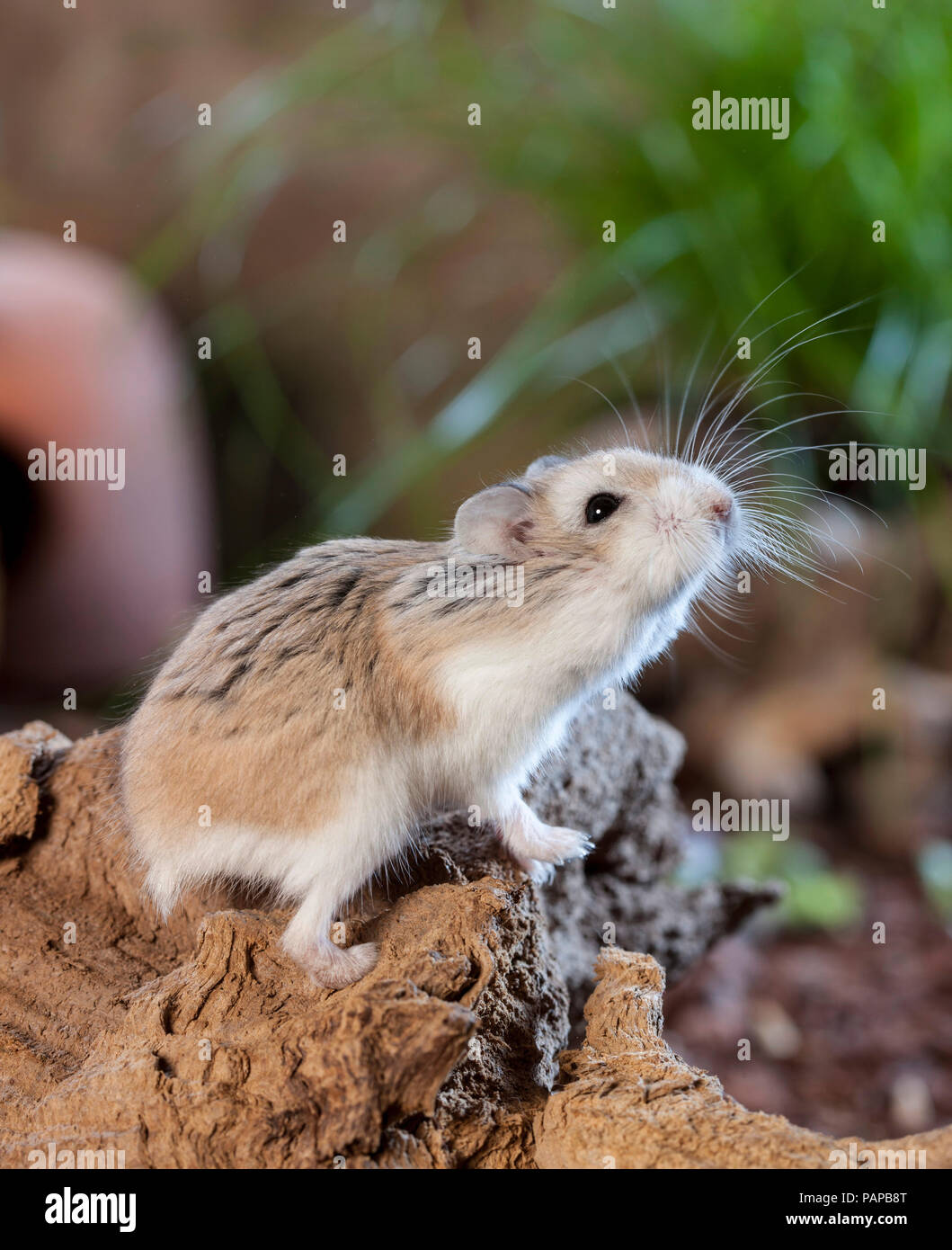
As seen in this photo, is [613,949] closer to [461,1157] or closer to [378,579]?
[461,1157]

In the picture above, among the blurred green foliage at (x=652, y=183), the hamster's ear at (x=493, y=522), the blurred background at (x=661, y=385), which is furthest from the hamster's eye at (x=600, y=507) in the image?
the blurred green foliage at (x=652, y=183)

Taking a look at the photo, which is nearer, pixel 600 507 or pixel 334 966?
pixel 334 966

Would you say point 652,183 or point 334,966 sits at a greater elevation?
point 652,183

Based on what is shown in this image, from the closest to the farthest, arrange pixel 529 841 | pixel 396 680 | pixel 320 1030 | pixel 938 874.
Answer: pixel 320 1030 < pixel 396 680 < pixel 529 841 < pixel 938 874

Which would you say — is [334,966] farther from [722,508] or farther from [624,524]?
[722,508]

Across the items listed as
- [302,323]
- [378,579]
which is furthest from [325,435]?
[378,579]

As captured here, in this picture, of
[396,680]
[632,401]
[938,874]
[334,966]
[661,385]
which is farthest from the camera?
[661,385]

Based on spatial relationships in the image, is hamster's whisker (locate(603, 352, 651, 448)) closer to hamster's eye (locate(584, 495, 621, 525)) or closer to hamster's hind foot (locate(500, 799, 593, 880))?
hamster's eye (locate(584, 495, 621, 525))

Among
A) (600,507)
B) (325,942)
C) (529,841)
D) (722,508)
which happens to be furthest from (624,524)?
(325,942)

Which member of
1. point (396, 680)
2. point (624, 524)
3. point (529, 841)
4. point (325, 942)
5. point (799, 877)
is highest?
point (624, 524)
